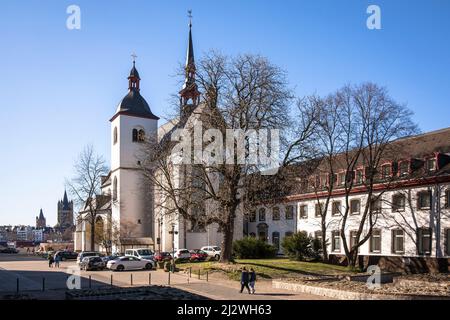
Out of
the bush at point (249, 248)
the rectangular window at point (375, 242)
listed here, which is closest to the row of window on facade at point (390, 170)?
the rectangular window at point (375, 242)

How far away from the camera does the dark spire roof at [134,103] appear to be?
77.4m

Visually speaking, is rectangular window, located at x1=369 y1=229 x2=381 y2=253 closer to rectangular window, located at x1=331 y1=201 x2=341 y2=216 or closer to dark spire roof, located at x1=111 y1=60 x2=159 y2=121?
rectangular window, located at x1=331 y1=201 x2=341 y2=216

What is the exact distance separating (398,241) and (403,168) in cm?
637

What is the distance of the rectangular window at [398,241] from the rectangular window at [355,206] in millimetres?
4849

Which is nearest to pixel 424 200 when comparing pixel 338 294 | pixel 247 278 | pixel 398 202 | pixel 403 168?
pixel 398 202

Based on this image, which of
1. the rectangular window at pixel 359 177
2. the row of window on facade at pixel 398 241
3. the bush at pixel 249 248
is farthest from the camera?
the bush at pixel 249 248

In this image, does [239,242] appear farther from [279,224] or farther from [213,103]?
[213,103]

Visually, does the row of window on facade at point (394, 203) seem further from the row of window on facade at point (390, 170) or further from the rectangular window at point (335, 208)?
the row of window on facade at point (390, 170)

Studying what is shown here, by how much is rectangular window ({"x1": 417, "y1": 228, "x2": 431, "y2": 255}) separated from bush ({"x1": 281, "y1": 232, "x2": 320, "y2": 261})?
10.2 metres

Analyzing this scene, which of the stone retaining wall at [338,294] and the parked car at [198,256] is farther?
the parked car at [198,256]

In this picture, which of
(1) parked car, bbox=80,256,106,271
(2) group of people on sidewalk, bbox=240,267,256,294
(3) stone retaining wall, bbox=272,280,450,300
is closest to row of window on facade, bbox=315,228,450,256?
(3) stone retaining wall, bbox=272,280,450,300

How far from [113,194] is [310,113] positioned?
148 ft
